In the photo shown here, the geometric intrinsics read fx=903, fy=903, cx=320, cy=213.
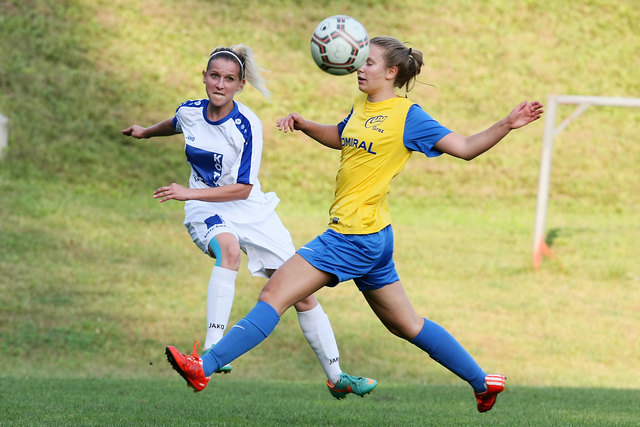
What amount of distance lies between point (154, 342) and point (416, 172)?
9876mm

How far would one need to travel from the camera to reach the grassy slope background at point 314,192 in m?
13.8

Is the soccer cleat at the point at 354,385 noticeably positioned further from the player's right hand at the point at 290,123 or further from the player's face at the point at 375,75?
the player's face at the point at 375,75

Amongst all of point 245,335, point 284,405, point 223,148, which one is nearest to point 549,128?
point 284,405

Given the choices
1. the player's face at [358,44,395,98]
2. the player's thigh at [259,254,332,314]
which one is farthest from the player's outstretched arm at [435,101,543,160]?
the player's thigh at [259,254,332,314]

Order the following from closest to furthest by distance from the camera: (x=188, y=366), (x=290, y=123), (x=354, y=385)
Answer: (x=188, y=366), (x=290, y=123), (x=354, y=385)

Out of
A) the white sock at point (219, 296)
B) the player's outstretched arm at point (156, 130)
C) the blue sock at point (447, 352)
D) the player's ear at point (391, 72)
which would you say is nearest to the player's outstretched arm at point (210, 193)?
the white sock at point (219, 296)

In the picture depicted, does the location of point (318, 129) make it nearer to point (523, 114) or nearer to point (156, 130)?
point (156, 130)

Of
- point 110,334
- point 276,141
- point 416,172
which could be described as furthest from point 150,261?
point 416,172

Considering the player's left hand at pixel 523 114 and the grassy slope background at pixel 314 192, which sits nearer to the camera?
the player's left hand at pixel 523 114

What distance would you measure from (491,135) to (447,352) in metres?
1.52

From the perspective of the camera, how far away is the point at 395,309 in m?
5.62

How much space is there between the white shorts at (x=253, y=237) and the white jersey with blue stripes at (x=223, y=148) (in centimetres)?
8

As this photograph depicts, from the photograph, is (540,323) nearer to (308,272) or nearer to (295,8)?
(308,272)

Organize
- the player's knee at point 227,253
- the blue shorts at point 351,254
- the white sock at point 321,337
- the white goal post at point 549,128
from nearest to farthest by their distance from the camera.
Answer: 1. the blue shorts at point 351,254
2. the player's knee at point 227,253
3. the white sock at point 321,337
4. the white goal post at point 549,128
